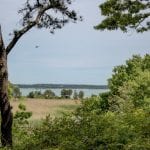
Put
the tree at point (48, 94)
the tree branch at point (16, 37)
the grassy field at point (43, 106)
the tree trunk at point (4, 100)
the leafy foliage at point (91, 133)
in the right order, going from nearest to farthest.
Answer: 1. the leafy foliage at point (91, 133)
2. the tree trunk at point (4, 100)
3. the tree branch at point (16, 37)
4. the grassy field at point (43, 106)
5. the tree at point (48, 94)

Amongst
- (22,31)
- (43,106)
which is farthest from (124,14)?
(43,106)

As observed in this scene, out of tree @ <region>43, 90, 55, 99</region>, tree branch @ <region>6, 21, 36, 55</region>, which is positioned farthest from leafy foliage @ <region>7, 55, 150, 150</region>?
tree @ <region>43, 90, 55, 99</region>

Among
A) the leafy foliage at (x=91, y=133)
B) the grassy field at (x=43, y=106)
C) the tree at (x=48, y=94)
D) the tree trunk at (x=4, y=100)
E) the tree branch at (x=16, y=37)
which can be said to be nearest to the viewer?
the leafy foliage at (x=91, y=133)

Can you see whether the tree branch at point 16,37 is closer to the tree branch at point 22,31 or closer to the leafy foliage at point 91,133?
the tree branch at point 22,31

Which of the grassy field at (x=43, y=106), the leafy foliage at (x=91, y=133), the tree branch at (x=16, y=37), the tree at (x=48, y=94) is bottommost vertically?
the grassy field at (x=43, y=106)

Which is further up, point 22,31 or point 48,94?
point 22,31

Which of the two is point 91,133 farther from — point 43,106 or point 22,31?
point 43,106

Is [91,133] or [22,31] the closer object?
[91,133]

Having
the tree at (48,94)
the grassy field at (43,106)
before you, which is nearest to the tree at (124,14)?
the grassy field at (43,106)

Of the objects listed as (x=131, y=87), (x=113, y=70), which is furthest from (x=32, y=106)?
(x=131, y=87)

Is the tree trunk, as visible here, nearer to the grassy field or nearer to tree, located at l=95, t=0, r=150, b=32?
tree, located at l=95, t=0, r=150, b=32

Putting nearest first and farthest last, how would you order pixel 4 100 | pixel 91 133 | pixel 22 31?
pixel 91 133 → pixel 4 100 → pixel 22 31

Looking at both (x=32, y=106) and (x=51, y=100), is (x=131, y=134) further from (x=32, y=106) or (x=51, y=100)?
(x=51, y=100)

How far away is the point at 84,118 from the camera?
14508mm
